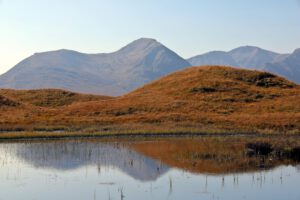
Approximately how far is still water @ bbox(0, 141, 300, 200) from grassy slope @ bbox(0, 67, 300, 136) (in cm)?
2112

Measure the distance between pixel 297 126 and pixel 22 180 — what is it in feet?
141

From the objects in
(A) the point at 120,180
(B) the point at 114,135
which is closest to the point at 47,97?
(B) the point at 114,135

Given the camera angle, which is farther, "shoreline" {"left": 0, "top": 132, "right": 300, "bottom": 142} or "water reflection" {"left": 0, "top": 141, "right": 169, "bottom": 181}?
"shoreline" {"left": 0, "top": 132, "right": 300, "bottom": 142}

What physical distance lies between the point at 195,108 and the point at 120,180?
5499 cm

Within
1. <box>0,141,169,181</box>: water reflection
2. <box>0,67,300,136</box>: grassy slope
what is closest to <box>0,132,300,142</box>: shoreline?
<box>0,67,300,136</box>: grassy slope

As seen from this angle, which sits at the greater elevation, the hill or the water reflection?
the hill

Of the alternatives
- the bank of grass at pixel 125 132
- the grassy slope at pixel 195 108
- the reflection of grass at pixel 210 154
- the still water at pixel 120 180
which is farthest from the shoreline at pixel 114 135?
the still water at pixel 120 180

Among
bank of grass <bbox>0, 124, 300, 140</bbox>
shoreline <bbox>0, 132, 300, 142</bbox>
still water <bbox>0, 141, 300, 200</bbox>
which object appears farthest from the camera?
bank of grass <bbox>0, 124, 300, 140</bbox>

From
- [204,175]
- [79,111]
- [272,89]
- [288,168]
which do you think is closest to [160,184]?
[204,175]

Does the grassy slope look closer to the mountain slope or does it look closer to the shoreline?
the mountain slope

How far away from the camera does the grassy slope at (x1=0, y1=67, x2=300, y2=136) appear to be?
2612 inches

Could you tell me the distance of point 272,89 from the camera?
104m

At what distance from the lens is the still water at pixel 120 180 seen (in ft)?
87.8

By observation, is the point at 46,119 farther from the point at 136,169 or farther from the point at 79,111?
the point at 136,169
